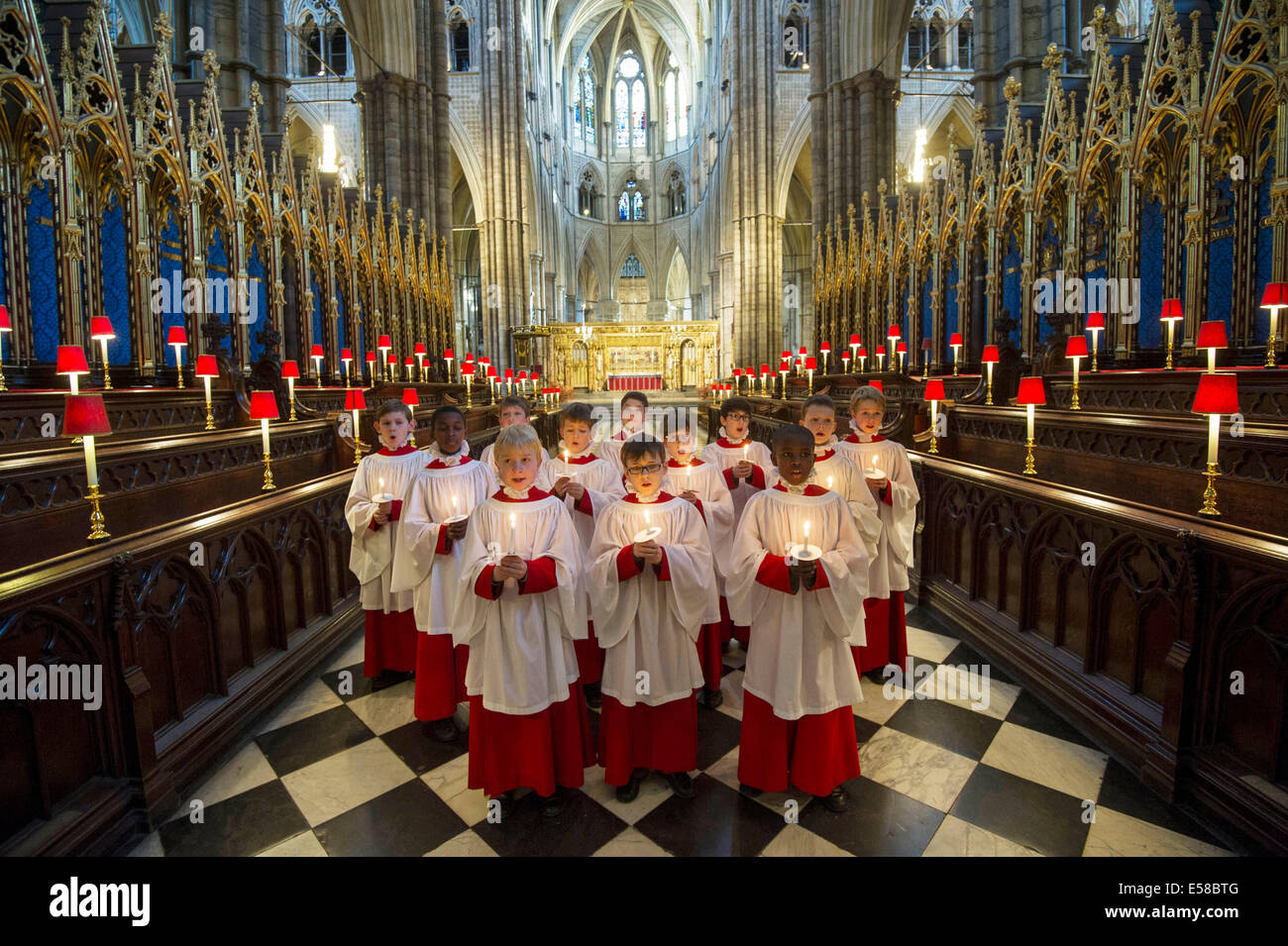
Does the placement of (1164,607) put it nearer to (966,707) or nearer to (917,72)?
(966,707)

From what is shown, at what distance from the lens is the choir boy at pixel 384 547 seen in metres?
3.63

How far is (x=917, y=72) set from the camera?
2434 cm

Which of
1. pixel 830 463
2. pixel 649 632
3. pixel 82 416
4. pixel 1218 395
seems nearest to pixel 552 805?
pixel 649 632

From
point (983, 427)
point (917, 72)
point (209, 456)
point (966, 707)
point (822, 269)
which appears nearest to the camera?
point (966, 707)

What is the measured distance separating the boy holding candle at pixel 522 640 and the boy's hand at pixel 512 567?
0.54 ft

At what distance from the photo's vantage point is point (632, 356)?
26.6 m

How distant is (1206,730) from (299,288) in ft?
42.7

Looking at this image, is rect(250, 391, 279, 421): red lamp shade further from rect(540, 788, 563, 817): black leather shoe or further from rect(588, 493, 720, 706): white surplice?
rect(540, 788, 563, 817): black leather shoe

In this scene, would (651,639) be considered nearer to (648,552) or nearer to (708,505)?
(648,552)

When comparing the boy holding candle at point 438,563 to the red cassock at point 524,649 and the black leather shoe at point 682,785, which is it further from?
the black leather shoe at point 682,785

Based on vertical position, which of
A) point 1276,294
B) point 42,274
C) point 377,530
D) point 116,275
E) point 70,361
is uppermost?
point 116,275

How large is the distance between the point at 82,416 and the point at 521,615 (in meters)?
1.95

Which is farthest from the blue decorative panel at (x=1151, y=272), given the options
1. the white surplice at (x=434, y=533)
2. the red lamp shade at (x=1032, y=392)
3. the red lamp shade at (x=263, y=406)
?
the red lamp shade at (x=263, y=406)

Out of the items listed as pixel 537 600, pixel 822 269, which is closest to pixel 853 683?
pixel 537 600
